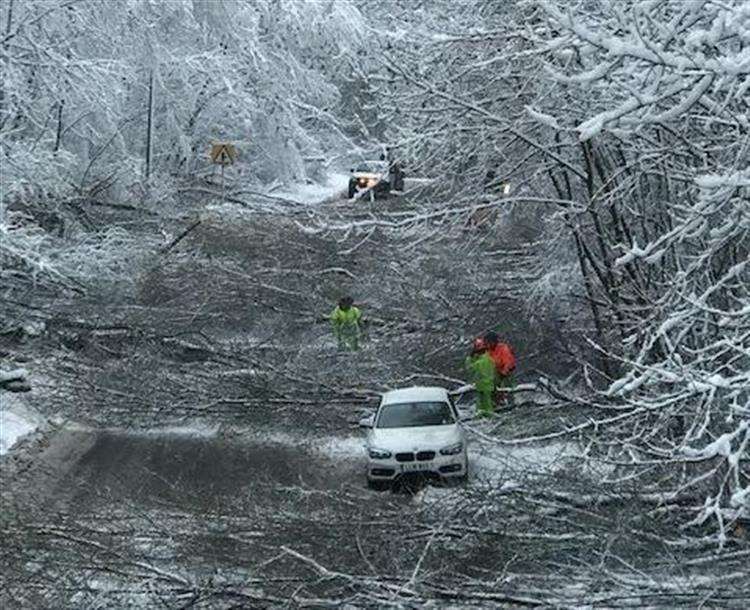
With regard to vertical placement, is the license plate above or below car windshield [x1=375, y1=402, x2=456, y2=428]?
below

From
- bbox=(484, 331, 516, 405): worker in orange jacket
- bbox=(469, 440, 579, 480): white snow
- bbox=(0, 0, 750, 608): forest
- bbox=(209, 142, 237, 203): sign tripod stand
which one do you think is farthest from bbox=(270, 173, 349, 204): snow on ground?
bbox=(469, 440, 579, 480): white snow

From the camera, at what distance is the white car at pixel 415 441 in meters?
14.0

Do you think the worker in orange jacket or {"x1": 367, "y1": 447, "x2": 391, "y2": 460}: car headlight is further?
the worker in orange jacket

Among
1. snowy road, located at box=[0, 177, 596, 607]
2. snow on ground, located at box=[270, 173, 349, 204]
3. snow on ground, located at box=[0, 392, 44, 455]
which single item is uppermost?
snowy road, located at box=[0, 177, 596, 607]

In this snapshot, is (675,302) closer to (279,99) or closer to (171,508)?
(171,508)

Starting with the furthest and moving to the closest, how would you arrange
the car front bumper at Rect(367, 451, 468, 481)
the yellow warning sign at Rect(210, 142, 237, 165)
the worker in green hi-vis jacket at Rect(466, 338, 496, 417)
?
the yellow warning sign at Rect(210, 142, 237, 165) → the worker in green hi-vis jacket at Rect(466, 338, 496, 417) → the car front bumper at Rect(367, 451, 468, 481)

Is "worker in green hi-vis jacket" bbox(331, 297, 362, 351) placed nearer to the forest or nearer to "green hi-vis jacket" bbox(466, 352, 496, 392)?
the forest

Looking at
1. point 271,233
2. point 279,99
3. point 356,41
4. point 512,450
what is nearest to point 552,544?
point 512,450

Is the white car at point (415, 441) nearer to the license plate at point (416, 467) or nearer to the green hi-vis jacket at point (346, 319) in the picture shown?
the license plate at point (416, 467)

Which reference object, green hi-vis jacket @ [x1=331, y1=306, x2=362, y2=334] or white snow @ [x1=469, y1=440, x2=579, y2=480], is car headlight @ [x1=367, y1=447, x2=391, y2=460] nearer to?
white snow @ [x1=469, y1=440, x2=579, y2=480]

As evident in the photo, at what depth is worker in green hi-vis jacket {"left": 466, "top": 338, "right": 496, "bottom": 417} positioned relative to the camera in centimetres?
1553

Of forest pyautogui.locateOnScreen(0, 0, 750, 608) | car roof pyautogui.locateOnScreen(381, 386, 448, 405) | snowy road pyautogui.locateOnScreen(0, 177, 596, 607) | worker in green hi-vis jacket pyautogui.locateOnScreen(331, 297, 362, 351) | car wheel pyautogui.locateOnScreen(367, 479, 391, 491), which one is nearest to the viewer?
forest pyautogui.locateOnScreen(0, 0, 750, 608)

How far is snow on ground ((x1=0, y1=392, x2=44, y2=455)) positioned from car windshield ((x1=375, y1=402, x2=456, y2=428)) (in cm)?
496

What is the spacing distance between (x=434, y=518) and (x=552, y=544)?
1.27m
